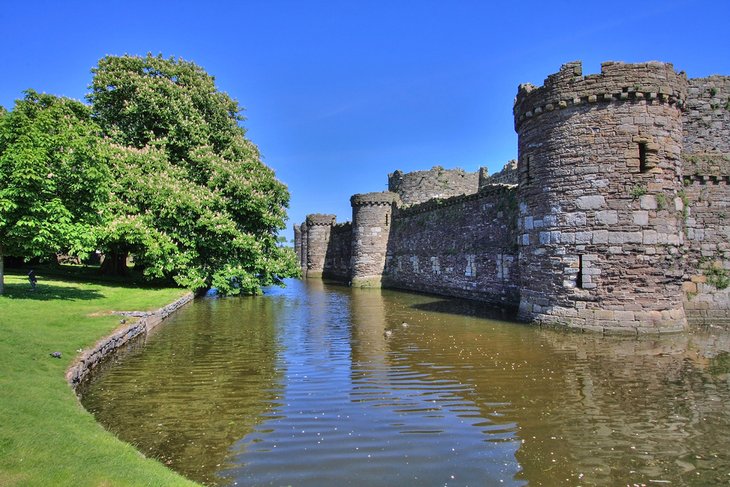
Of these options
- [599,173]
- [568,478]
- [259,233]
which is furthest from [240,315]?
[568,478]

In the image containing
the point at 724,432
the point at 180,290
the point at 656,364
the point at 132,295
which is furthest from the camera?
the point at 180,290

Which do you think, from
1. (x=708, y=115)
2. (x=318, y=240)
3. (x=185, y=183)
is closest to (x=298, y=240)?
(x=318, y=240)

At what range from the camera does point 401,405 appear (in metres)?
8.07

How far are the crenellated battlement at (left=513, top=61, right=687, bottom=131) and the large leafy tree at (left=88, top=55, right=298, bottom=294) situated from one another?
15.6 m

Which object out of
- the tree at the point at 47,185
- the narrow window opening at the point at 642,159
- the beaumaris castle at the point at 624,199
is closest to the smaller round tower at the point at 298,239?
the tree at the point at 47,185

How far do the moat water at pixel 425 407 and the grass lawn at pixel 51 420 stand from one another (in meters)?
0.64

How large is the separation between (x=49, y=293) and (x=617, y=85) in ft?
65.5

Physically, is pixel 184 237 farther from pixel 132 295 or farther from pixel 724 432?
pixel 724 432

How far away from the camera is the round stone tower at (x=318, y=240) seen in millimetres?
49156

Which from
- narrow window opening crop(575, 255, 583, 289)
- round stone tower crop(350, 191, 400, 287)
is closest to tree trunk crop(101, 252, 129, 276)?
round stone tower crop(350, 191, 400, 287)

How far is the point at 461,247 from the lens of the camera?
26.4 meters

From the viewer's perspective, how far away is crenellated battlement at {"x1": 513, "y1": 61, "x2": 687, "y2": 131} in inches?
571

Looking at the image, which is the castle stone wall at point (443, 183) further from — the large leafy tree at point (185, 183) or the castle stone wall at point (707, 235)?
the castle stone wall at point (707, 235)

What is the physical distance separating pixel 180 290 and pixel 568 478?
21195mm
